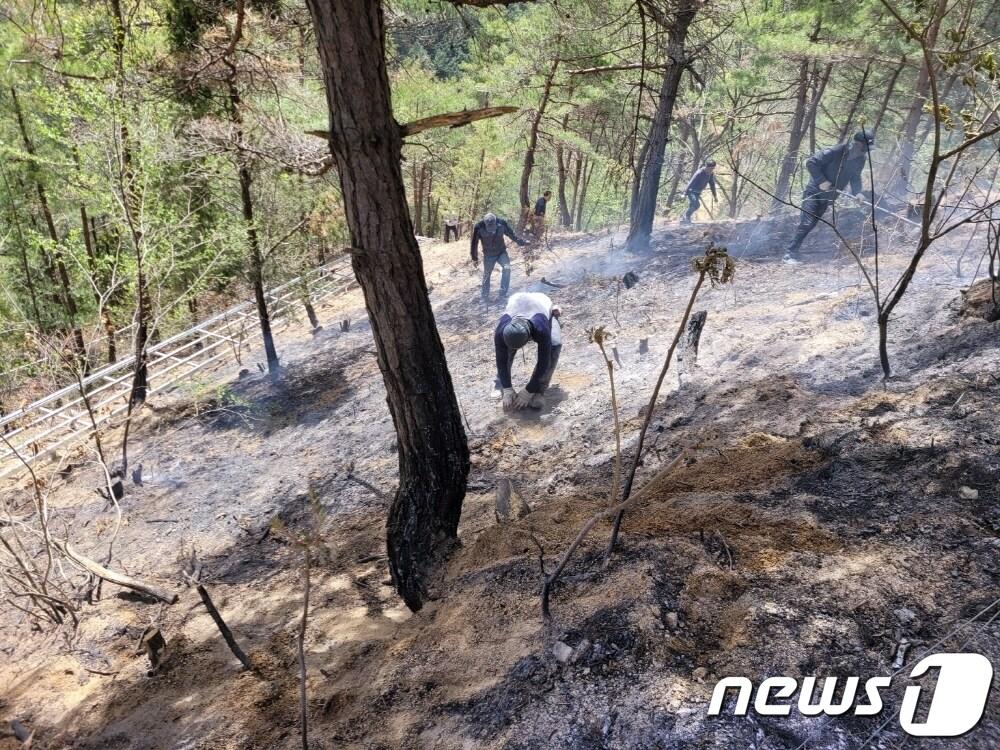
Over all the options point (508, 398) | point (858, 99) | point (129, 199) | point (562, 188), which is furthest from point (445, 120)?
point (562, 188)

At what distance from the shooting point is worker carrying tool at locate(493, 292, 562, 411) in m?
5.77

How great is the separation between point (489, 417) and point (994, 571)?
472 centimetres

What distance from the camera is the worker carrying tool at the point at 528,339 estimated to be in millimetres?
5770

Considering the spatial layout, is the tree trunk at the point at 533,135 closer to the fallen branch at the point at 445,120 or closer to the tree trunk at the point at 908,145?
the tree trunk at the point at 908,145

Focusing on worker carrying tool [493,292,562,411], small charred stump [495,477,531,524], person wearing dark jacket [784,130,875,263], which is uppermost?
person wearing dark jacket [784,130,875,263]

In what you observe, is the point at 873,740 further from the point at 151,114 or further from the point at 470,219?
the point at 470,219

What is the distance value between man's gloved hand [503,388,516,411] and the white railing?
430 centimetres

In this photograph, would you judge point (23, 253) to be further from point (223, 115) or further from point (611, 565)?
point (611, 565)

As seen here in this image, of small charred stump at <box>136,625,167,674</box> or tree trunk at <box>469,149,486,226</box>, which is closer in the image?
small charred stump at <box>136,625,167,674</box>

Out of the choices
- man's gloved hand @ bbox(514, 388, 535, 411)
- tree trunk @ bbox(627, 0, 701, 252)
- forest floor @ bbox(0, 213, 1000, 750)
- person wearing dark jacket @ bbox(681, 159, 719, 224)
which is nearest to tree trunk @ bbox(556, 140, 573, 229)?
person wearing dark jacket @ bbox(681, 159, 719, 224)

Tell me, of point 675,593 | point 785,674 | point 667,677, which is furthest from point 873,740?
point 675,593

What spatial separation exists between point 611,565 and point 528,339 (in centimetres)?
320

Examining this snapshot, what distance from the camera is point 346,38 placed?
2.88 meters

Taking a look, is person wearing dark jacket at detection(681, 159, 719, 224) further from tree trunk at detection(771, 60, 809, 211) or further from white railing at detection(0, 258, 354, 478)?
white railing at detection(0, 258, 354, 478)
